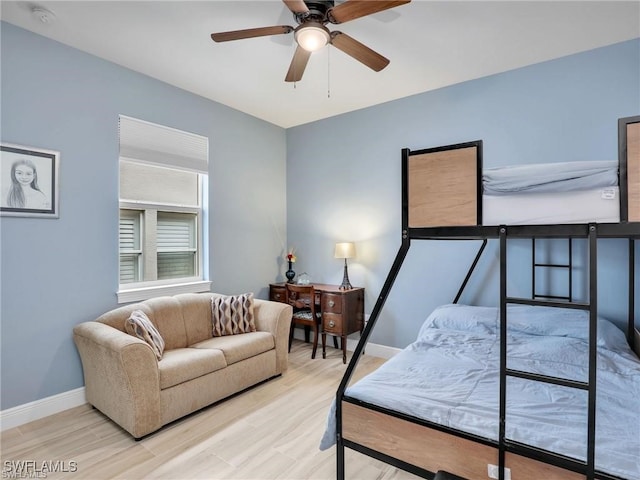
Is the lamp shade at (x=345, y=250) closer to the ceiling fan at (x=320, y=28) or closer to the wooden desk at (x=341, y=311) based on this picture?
the wooden desk at (x=341, y=311)

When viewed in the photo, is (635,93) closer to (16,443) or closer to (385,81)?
(385,81)

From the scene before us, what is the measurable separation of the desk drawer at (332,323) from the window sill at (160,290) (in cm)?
132

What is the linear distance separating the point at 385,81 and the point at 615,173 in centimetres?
239

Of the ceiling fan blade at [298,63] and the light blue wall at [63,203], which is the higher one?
the ceiling fan blade at [298,63]

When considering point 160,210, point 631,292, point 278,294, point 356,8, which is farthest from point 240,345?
→ point 631,292

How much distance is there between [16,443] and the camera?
219cm

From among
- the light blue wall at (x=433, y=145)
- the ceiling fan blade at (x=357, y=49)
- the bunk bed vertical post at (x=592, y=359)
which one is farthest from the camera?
the light blue wall at (x=433, y=145)

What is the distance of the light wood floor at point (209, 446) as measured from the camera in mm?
1930

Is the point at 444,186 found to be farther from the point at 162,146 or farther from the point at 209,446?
the point at 162,146

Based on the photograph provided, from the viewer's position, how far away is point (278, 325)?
129 inches

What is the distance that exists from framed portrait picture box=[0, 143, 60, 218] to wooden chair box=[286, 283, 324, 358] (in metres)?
2.38

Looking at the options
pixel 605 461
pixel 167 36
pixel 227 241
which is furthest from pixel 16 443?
pixel 605 461

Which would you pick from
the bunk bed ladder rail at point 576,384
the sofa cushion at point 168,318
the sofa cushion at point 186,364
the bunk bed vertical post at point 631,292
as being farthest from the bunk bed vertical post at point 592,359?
the sofa cushion at point 168,318

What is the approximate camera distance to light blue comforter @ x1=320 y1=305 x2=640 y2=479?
1.35m
